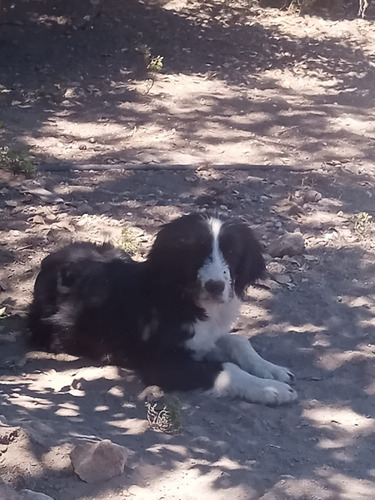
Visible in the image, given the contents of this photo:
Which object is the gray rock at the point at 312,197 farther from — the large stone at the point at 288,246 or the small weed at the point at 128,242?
the small weed at the point at 128,242

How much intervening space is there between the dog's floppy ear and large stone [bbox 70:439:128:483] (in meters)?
1.81

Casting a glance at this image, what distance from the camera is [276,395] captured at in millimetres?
5223

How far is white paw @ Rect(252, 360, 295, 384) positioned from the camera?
5.50 meters

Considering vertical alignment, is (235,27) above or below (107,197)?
above

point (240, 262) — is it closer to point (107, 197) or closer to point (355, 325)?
point (355, 325)

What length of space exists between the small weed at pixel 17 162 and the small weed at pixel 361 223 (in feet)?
9.99

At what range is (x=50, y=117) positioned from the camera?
10.2 metres

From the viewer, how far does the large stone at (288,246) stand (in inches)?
286

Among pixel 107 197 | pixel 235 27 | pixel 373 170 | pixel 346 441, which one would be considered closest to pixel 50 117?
pixel 107 197

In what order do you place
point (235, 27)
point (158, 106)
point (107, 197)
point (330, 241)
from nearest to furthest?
1. point (330, 241)
2. point (107, 197)
3. point (158, 106)
4. point (235, 27)

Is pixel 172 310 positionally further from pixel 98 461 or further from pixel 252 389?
pixel 98 461

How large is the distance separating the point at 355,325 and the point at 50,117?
207 inches

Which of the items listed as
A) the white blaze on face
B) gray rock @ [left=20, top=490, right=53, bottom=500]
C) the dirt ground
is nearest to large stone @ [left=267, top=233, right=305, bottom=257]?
the dirt ground

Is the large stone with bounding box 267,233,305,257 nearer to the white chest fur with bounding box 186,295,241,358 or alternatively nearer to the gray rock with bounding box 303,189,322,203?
the gray rock with bounding box 303,189,322,203
